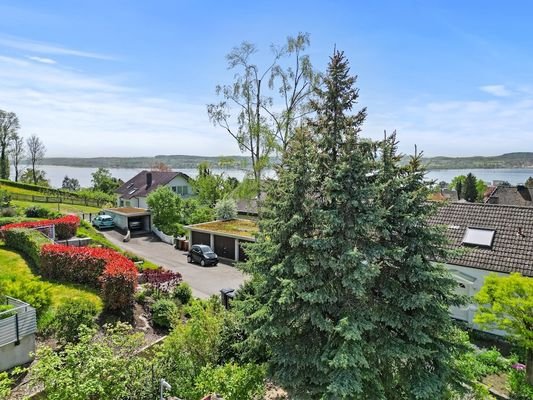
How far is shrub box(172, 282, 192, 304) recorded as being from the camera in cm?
1602

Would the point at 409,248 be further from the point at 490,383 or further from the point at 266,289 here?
the point at 490,383

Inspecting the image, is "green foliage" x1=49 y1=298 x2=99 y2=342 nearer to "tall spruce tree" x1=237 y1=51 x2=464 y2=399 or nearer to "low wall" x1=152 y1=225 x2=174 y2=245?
"tall spruce tree" x1=237 y1=51 x2=464 y2=399

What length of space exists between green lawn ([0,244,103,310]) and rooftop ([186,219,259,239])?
11.8 m

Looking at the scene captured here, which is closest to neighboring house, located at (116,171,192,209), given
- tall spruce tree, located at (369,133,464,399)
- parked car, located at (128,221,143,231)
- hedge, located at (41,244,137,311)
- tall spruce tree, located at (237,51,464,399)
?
parked car, located at (128,221,143,231)

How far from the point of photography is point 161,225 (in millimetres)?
35031

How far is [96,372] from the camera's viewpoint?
789cm

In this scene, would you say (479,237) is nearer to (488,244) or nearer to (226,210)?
(488,244)

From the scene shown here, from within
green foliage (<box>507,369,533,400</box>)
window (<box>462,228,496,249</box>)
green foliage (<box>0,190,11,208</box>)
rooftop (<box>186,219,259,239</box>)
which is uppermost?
window (<box>462,228,496,249</box>)

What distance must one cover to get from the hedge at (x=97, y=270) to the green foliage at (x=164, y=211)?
16.9 meters

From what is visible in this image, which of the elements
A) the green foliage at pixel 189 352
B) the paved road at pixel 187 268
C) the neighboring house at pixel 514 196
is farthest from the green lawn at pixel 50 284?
the neighboring house at pixel 514 196

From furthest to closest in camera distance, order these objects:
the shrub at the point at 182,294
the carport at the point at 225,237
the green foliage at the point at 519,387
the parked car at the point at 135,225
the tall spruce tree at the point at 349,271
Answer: the parked car at the point at 135,225
the carport at the point at 225,237
the shrub at the point at 182,294
the green foliage at the point at 519,387
the tall spruce tree at the point at 349,271

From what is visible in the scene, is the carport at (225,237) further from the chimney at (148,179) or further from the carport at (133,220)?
the chimney at (148,179)

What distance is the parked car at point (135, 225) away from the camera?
122ft

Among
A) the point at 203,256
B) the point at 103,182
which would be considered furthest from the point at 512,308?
the point at 103,182
